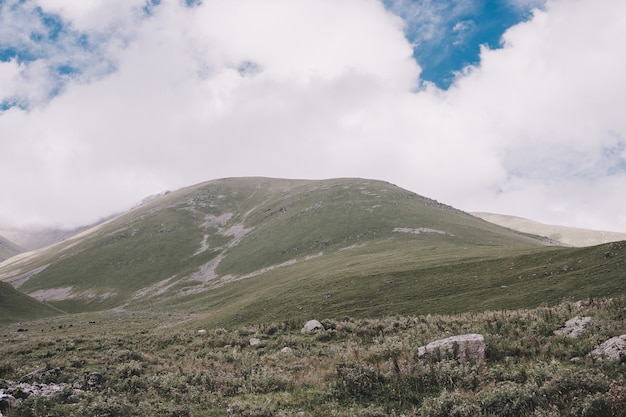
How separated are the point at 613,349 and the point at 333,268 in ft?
245

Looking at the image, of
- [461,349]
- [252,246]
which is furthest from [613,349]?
[252,246]

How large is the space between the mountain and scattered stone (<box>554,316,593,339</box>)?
18865 mm

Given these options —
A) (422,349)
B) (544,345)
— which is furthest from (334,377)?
(544,345)

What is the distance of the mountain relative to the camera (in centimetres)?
4569

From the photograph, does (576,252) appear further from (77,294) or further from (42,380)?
(77,294)

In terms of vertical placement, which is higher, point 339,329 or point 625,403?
point 625,403

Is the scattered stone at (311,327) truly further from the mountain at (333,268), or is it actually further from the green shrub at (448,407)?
the green shrub at (448,407)

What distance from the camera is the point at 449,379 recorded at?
15.2 meters

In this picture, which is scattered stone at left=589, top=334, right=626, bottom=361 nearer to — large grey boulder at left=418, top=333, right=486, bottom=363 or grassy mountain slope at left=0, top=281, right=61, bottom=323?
large grey boulder at left=418, top=333, right=486, bottom=363

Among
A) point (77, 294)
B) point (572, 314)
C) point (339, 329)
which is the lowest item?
point (77, 294)

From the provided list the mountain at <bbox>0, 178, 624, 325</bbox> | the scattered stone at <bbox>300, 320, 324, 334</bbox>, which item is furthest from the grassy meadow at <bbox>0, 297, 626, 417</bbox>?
the mountain at <bbox>0, 178, 624, 325</bbox>

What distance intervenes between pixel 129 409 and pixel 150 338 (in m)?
24.8

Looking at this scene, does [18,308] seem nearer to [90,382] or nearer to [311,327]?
[311,327]

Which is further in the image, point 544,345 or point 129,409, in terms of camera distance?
point 544,345
